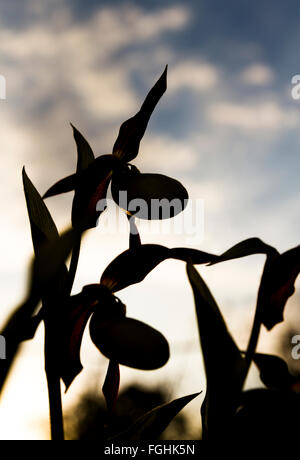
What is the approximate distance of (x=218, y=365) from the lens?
1.63ft

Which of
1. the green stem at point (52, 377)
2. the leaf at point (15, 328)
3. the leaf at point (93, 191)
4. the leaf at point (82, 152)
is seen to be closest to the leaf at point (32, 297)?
the leaf at point (15, 328)

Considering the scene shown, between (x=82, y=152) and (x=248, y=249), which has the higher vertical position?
(x=82, y=152)

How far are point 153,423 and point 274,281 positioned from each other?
0.25 m

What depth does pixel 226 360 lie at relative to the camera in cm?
49

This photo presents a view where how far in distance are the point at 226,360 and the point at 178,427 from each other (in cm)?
1450

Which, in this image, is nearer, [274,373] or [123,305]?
[274,373]

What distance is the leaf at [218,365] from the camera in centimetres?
48

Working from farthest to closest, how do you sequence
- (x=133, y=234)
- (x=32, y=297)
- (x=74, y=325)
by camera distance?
(x=133, y=234) → (x=74, y=325) → (x=32, y=297)

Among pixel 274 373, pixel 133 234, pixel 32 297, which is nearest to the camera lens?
pixel 32 297

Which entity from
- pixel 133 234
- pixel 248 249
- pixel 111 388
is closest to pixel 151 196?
pixel 133 234

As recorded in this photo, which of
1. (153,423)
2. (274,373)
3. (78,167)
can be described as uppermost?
(78,167)

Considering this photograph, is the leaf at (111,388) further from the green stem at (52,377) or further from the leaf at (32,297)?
the leaf at (32,297)

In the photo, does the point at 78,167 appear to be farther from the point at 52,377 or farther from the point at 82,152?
the point at 52,377
